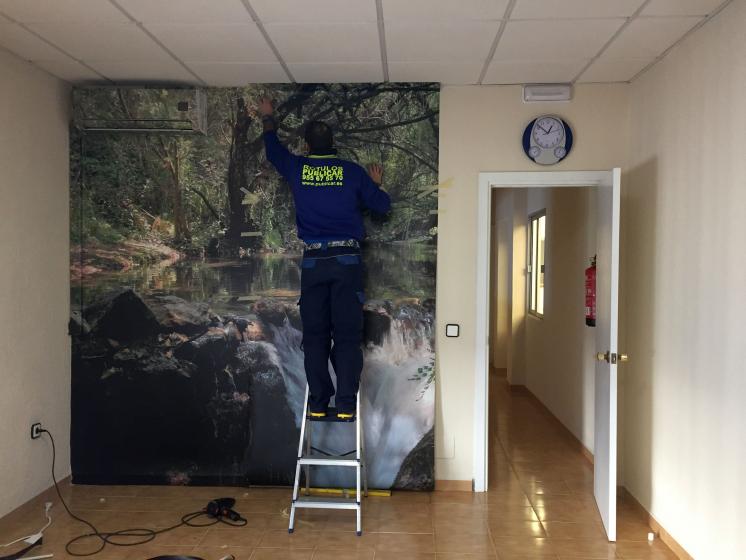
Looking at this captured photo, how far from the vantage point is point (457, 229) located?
13.5ft

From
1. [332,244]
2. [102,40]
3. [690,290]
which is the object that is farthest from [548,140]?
[102,40]

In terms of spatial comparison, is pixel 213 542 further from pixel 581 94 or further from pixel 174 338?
pixel 581 94

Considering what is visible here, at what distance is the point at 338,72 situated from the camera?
12.5ft

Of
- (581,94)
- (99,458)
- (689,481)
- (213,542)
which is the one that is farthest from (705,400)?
(99,458)

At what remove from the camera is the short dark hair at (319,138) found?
3.77 meters

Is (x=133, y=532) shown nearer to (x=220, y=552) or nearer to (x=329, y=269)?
(x=220, y=552)

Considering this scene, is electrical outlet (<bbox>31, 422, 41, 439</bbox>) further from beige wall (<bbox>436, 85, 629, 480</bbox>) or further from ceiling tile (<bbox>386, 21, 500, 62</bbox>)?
ceiling tile (<bbox>386, 21, 500, 62</bbox>)

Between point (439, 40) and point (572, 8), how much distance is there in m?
0.70

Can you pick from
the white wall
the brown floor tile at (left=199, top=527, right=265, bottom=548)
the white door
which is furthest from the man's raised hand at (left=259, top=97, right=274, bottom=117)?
the white wall

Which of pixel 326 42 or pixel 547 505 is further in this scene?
pixel 547 505

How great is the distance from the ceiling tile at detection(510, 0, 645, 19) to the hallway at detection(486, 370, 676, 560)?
2.66m

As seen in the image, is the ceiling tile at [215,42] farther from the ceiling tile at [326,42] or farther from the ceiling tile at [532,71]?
the ceiling tile at [532,71]

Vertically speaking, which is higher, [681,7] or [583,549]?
[681,7]

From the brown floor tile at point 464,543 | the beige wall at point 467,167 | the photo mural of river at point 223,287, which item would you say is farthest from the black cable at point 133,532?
the beige wall at point 467,167
